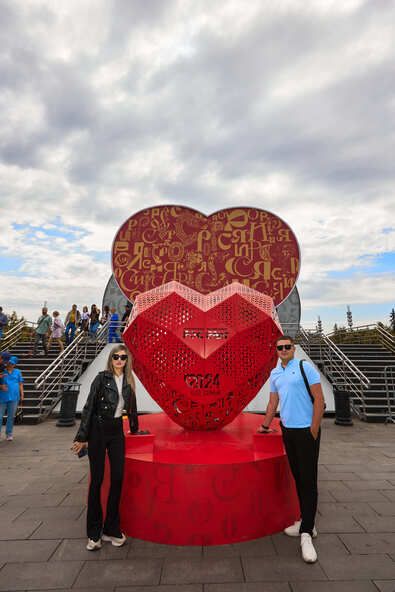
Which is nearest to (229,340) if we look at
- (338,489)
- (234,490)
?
(234,490)

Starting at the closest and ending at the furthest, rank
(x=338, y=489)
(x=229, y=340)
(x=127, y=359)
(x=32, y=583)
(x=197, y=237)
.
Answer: (x=32, y=583), (x=127, y=359), (x=229, y=340), (x=338, y=489), (x=197, y=237)

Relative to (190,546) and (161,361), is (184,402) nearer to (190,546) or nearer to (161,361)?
(161,361)

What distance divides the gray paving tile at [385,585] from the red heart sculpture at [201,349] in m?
1.80

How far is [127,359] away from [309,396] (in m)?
1.53

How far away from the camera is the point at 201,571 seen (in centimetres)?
247

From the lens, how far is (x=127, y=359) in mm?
3057

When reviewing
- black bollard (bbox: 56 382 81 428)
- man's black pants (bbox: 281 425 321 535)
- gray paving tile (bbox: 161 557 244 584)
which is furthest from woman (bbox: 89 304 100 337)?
man's black pants (bbox: 281 425 321 535)

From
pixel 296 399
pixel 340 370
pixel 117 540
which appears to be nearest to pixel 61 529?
pixel 117 540

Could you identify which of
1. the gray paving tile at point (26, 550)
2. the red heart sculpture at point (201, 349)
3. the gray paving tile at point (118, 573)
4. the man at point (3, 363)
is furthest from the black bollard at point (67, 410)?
the gray paving tile at point (118, 573)

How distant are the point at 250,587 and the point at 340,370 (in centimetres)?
929

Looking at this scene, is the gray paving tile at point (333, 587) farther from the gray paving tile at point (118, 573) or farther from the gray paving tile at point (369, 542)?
the gray paving tile at point (118, 573)

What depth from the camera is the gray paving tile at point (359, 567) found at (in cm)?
243

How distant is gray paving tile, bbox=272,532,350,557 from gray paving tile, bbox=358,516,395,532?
0.41m

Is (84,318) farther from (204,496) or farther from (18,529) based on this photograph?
(204,496)
